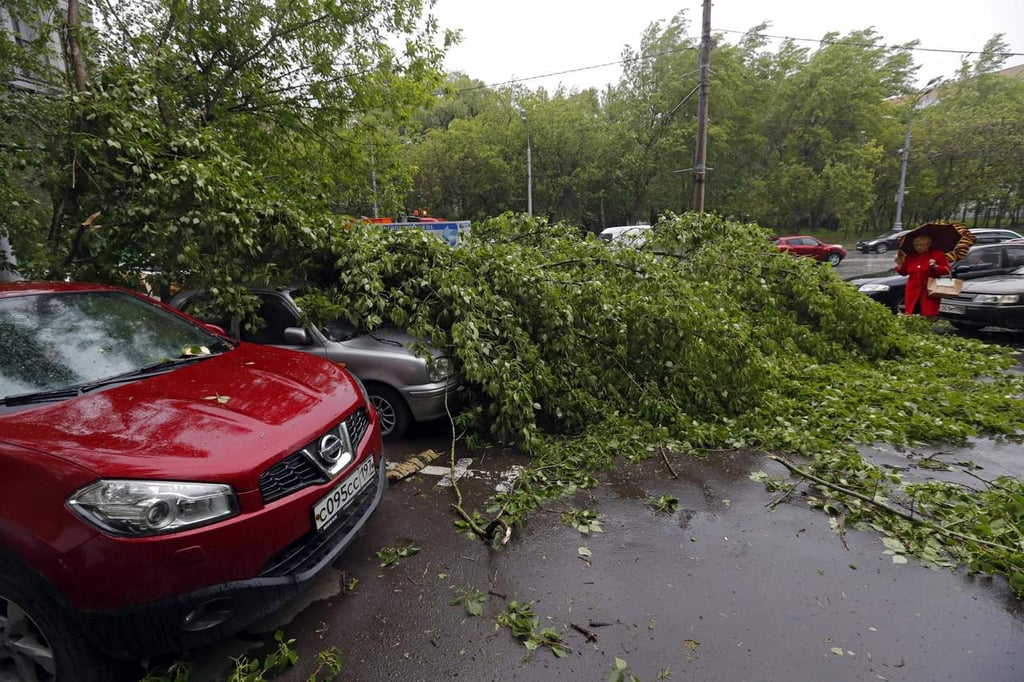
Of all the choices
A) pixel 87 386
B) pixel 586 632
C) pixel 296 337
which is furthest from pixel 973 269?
pixel 87 386

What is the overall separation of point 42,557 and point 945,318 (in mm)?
10993

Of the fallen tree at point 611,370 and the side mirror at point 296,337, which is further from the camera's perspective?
the side mirror at point 296,337

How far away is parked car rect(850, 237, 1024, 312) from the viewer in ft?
31.4

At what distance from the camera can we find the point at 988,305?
770cm

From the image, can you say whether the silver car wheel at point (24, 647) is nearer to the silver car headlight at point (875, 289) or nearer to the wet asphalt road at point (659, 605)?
the wet asphalt road at point (659, 605)

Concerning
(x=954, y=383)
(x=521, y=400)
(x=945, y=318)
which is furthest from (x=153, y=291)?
(x=945, y=318)

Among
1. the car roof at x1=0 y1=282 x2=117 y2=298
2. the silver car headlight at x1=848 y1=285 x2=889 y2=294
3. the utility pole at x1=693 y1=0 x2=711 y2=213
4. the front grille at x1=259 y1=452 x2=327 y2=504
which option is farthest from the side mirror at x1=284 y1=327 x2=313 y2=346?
the silver car headlight at x1=848 y1=285 x2=889 y2=294

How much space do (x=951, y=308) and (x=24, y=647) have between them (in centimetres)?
1097

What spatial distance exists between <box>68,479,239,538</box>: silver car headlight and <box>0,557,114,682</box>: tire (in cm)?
34

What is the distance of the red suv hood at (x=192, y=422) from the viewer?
2.05 m

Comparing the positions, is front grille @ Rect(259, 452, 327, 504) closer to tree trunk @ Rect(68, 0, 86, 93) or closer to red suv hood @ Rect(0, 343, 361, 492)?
red suv hood @ Rect(0, 343, 361, 492)

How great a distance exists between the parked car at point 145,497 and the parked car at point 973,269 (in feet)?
32.6

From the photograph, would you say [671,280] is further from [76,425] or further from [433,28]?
[433,28]

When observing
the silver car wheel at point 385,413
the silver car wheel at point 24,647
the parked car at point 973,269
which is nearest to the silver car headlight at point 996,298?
the parked car at point 973,269
